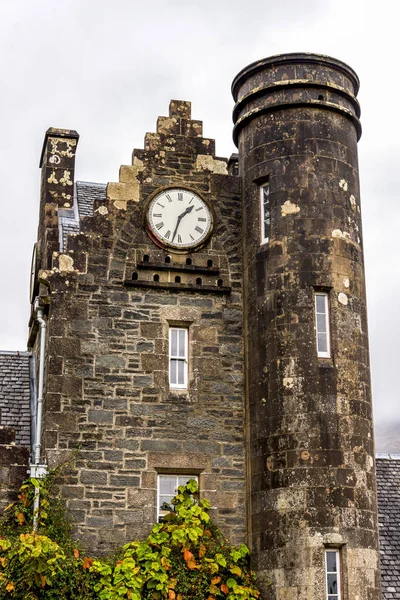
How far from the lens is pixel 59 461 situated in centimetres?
1738

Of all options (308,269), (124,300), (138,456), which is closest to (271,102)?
(308,269)

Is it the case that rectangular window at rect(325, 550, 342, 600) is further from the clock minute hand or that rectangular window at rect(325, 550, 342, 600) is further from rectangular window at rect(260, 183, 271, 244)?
the clock minute hand

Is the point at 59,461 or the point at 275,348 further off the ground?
the point at 275,348

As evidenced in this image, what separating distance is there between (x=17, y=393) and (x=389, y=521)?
8.46 meters

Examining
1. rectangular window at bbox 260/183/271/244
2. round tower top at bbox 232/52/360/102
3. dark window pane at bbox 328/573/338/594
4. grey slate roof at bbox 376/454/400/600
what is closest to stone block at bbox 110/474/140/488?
dark window pane at bbox 328/573/338/594

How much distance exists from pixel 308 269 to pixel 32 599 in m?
7.58

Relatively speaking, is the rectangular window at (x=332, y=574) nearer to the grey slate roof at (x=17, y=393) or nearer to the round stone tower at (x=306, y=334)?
the round stone tower at (x=306, y=334)

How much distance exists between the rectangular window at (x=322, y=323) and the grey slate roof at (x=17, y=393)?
5.86 metres

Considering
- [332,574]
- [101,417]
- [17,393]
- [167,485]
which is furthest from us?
[17,393]

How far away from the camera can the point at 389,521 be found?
2133 cm

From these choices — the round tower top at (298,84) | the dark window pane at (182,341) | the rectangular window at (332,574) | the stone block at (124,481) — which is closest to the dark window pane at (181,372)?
the dark window pane at (182,341)

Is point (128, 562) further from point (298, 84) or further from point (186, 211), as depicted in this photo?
point (298, 84)

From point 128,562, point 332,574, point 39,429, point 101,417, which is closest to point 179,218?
point 101,417

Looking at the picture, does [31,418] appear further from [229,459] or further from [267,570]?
[267,570]
